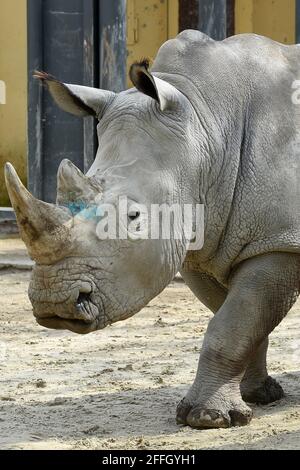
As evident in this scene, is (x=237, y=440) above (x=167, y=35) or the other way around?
the other way around

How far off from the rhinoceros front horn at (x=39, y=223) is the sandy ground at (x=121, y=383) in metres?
0.92

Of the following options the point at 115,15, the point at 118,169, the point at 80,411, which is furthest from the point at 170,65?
the point at 115,15

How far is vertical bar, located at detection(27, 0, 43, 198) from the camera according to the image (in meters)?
12.2

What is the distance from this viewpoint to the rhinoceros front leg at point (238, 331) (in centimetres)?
656

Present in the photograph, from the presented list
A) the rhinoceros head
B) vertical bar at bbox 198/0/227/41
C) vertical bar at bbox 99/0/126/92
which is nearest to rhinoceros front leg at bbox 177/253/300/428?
the rhinoceros head

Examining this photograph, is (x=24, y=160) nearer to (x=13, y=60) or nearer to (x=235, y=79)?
(x=13, y=60)

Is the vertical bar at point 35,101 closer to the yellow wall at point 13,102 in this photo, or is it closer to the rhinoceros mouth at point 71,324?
the yellow wall at point 13,102

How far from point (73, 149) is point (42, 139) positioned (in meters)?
0.31

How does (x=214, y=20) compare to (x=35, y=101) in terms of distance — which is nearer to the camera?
(x=214, y=20)

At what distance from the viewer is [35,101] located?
489 inches

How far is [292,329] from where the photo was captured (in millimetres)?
9266

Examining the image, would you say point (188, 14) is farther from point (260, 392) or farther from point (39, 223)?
point (39, 223)

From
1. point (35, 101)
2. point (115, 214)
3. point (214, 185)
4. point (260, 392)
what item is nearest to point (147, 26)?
point (35, 101)

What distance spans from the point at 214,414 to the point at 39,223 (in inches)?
53.5
